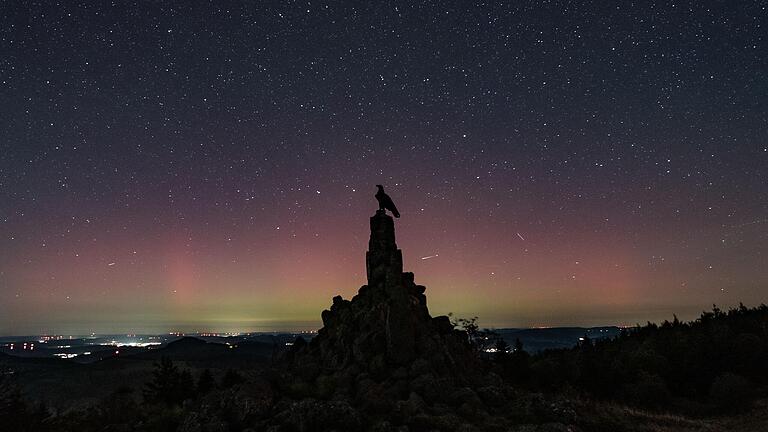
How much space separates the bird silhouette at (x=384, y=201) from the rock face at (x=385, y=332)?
688 mm

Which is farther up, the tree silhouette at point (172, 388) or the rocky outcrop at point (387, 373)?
the rocky outcrop at point (387, 373)

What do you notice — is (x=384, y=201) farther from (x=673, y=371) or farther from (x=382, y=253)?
(x=673, y=371)

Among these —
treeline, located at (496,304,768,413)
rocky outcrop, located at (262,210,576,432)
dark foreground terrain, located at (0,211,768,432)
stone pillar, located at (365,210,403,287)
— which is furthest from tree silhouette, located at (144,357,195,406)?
treeline, located at (496,304,768,413)

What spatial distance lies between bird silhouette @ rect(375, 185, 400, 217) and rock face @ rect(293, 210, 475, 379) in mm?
688

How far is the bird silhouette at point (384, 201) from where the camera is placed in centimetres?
4475

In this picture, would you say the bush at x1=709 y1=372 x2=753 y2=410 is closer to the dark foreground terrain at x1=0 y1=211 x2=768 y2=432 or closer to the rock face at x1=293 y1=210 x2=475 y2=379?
the dark foreground terrain at x1=0 y1=211 x2=768 y2=432

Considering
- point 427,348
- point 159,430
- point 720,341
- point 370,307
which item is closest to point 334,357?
Answer: point 370,307

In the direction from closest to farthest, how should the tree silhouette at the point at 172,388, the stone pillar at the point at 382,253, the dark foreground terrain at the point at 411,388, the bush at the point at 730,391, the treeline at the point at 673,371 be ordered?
the dark foreground terrain at the point at 411,388, the tree silhouette at the point at 172,388, the stone pillar at the point at 382,253, the bush at the point at 730,391, the treeline at the point at 673,371

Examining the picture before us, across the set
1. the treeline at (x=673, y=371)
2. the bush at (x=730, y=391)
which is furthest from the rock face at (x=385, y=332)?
the bush at (x=730, y=391)

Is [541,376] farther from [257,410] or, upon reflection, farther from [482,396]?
[257,410]

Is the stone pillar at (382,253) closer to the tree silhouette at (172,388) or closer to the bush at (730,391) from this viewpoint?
the tree silhouette at (172,388)

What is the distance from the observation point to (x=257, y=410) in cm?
2914

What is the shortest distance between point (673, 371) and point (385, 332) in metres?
37.3

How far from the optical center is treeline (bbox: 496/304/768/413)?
1809 inches
